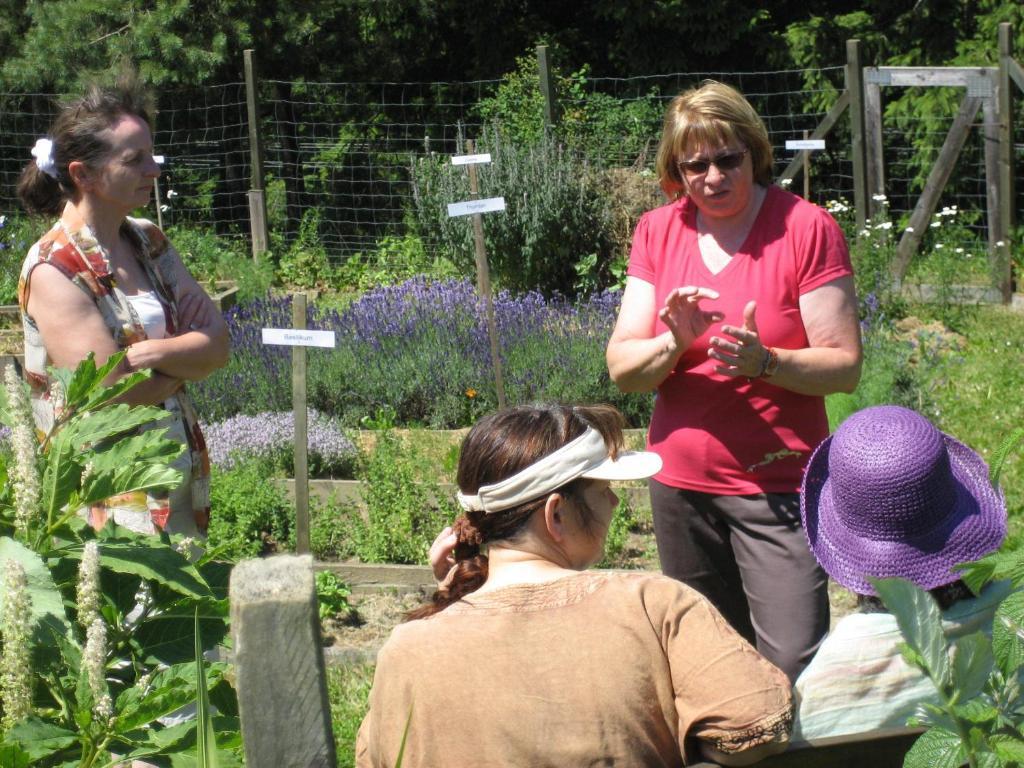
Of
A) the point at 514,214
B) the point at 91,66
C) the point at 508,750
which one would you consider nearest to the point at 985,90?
the point at 514,214

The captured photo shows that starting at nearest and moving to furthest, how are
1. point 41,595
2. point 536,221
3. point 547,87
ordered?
point 41,595
point 536,221
point 547,87

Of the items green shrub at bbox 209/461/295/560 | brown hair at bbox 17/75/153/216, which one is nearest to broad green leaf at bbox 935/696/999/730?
brown hair at bbox 17/75/153/216

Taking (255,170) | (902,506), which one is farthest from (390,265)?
(902,506)

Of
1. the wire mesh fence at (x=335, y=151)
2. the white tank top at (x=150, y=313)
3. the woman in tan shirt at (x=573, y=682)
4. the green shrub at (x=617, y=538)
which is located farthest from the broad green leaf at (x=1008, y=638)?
the wire mesh fence at (x=335, y=151)

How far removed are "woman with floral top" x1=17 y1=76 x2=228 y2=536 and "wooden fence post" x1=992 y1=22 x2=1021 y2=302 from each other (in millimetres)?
7438

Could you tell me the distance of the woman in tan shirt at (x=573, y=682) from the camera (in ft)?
A: 5.27

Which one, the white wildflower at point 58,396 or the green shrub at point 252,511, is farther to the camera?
the green shrub at point 252,511

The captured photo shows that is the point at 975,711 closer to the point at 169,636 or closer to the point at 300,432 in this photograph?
the point at 169,636

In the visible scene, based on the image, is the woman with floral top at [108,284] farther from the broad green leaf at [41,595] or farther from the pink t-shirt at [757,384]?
the broad green leaf at [41,595]

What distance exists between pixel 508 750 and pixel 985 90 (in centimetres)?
894

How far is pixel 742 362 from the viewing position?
2574mm

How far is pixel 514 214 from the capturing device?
8758mm

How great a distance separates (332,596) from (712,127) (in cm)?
250

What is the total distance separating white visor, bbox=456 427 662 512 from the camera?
6.01ft
